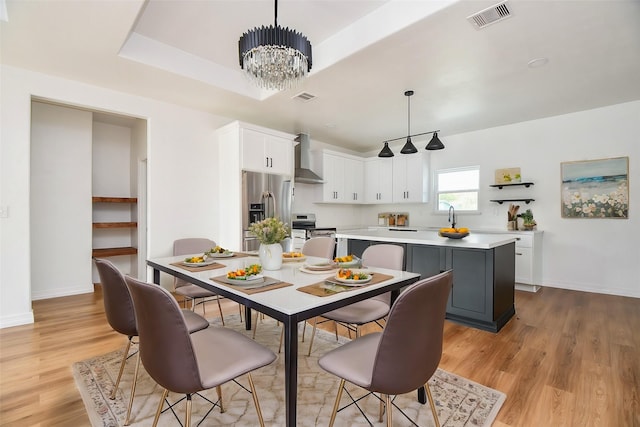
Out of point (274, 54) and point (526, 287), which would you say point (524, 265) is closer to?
point (526, 287)

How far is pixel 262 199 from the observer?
4.28 metres

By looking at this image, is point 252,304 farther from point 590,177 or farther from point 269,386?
point 590,177

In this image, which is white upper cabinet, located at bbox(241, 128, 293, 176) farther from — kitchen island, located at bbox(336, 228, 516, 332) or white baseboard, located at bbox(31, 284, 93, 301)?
white baseboard, located at bbox(31, 284, 93, 301)

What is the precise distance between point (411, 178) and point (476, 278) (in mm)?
3268

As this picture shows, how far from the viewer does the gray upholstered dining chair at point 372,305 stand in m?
1.95

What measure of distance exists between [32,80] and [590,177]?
7.00m

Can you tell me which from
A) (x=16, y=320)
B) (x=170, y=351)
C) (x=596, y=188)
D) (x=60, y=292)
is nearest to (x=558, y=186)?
(x=596, y=188)

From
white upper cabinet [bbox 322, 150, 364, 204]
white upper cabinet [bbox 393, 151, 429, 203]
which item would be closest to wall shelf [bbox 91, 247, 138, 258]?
white upper cabinet [bbox 322, 150, 364, 204]

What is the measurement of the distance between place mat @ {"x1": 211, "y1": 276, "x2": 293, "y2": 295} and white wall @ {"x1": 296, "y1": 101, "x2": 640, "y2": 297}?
4665 mm

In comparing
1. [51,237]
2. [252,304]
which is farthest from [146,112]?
[252,304]

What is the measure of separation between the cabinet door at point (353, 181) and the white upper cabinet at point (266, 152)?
1.81 m

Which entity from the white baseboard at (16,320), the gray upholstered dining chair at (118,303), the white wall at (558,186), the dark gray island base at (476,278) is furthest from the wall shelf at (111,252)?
the white wall at (558,186)

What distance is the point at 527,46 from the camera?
264cm

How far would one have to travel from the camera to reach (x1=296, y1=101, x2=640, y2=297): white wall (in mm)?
4031
